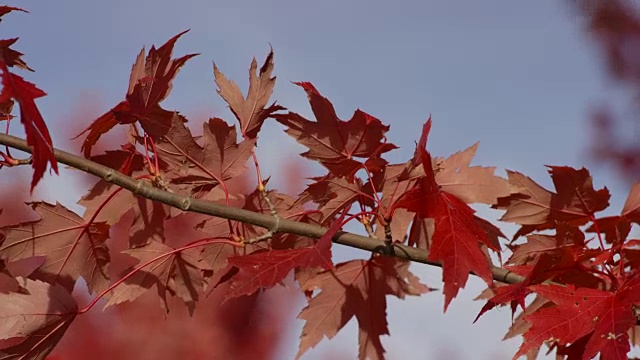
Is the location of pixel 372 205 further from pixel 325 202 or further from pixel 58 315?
pixel 58 315

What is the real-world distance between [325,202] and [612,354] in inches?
13.2

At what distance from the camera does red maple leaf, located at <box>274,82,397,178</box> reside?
797mm

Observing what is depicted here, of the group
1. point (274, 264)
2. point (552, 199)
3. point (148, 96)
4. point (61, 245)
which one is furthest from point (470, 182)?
point (61, 245)

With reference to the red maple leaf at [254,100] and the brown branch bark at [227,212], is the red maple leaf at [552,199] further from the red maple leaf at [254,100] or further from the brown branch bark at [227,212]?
the red maple leaf at [254,100]

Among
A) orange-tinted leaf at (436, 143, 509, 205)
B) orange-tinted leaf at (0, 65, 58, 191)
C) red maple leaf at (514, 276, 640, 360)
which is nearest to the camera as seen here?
orange-tinted leaf at (0, 65, 58, 191)

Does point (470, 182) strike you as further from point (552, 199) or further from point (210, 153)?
point (210, 153)

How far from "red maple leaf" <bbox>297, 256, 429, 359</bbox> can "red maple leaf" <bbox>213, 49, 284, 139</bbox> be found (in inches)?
8.0

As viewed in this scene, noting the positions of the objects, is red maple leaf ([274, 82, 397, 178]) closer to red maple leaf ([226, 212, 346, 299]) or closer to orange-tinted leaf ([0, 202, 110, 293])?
red maple leaf ([226, 212, 346, 299])

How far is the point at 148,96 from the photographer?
31.1 inches

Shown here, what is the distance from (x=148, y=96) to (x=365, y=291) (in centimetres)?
35

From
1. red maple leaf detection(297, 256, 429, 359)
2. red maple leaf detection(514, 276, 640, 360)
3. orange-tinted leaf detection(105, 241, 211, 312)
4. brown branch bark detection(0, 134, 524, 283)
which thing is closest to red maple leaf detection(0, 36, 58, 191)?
brown branch bark detection(0, 134, 524, 283)

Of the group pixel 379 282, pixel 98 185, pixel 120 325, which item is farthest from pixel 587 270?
pixel 120 325

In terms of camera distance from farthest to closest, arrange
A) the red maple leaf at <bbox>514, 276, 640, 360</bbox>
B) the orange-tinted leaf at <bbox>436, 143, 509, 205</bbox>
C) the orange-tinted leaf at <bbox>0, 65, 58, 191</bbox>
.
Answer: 1. the orange-tinted leaf at <bbox>436, 143, 509, 205</bbox>
2. the red maple leaf at <bbox>514, 276, 640, 360</bbox>
3. the orange-tinted leaf at <bbox>0, 65, 58, 191</bbox>

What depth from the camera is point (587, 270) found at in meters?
0.79
